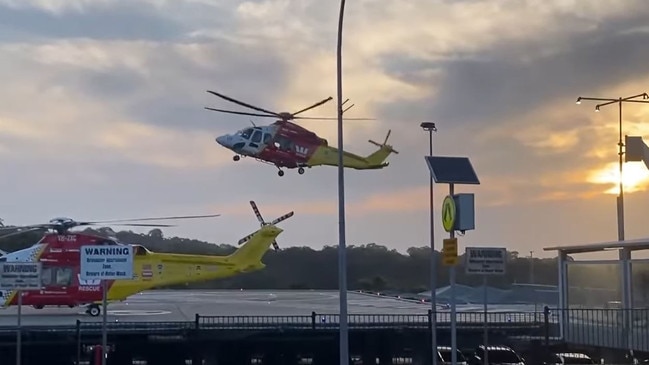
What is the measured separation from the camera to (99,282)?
138ft

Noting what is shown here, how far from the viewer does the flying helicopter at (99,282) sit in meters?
42.2

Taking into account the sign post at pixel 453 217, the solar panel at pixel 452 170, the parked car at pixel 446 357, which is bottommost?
the parked car at pixel 446 357

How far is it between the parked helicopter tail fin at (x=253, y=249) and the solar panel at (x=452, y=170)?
94.3ft

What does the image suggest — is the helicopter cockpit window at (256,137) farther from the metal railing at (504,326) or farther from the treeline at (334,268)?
the treeline at (334,268)

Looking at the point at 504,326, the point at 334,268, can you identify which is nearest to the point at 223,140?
the point at 504,326

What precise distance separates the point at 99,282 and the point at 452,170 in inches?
981

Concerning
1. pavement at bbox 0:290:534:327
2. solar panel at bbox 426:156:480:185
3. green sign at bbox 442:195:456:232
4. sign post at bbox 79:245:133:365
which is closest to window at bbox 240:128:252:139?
pavement at bbox 0:290:534:327

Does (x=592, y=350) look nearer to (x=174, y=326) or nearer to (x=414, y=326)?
(x=414, y=326)

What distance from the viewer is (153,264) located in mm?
46062

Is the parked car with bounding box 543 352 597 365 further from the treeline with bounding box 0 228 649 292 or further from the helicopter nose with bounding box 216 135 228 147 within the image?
the treeline with bounding box 0 228 649 292

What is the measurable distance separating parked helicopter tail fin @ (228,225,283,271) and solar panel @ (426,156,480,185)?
28750mm

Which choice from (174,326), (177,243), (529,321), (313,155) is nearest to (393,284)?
(177,243)

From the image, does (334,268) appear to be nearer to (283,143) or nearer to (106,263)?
(283,143)

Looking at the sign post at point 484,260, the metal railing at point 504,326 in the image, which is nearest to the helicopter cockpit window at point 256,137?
Answer: the metal railing at point 504,326
